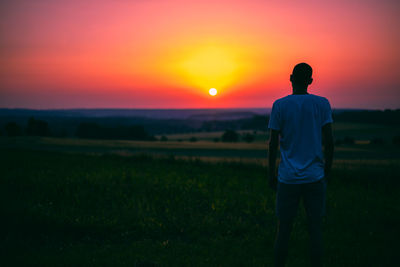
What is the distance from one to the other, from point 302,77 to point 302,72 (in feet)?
0.21

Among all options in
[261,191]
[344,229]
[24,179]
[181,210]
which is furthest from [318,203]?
[24,179]

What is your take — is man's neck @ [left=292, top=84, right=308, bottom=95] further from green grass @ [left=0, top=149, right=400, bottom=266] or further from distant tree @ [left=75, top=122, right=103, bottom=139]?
distant tree @ [left=75, top=122, right=103, bottom=139]

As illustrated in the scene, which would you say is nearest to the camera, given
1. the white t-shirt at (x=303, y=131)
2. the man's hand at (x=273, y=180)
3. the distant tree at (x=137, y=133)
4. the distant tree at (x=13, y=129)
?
the white t-shirt at (x=303, y=131)

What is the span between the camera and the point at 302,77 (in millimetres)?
3398

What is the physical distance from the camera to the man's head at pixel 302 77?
11.2ft

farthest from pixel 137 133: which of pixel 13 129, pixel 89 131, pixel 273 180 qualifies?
pixel 273 180

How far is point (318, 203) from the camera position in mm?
3340

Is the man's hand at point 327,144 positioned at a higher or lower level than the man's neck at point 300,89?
lower

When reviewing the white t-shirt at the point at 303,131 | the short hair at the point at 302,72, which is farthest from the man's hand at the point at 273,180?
the short hair at the point at 302,72

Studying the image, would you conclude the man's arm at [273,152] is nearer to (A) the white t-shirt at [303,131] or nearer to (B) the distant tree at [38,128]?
(A) the white t-shirt at [303,131]

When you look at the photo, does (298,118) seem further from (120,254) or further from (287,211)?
(120,254)

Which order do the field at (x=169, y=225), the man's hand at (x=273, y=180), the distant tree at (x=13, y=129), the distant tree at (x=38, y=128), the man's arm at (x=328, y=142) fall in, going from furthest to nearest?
the distant tree at (x=38, y=128)
the distant tree at (x=13, y=129)
the field at (x=169, y=225)
the man's hand at (x=273, y=180)
the man's arm at (x=328, y=142)

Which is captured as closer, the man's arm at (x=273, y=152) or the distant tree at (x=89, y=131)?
the man's arm at (x=273, y=152)

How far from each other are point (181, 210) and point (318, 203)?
5.21 meters
